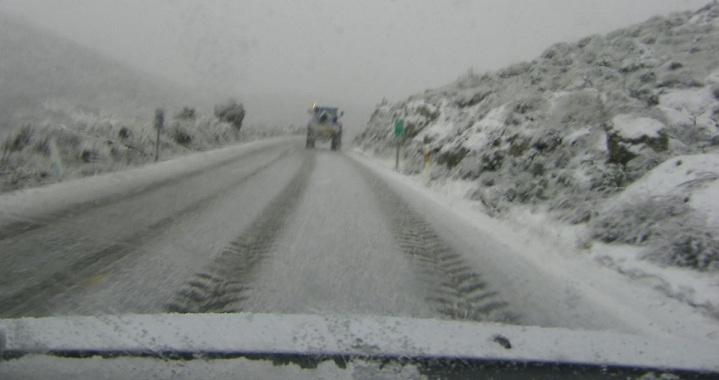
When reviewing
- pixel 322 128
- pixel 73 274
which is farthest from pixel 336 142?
pixel 73 274

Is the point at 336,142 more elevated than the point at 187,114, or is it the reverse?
the point at 187,114

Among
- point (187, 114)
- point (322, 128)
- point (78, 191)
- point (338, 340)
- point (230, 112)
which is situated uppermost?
point (230, 112)

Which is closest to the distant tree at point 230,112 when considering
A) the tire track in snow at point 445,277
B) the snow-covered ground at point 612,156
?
the snow-covered ground at point 612,156

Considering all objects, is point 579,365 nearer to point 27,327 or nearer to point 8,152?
point 27,327

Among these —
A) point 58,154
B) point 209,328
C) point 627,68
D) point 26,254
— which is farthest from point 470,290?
point 627,68

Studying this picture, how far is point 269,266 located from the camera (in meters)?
3.96

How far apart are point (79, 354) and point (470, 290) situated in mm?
2761

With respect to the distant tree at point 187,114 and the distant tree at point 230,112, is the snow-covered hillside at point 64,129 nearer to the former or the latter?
the distant tree at point 187,114

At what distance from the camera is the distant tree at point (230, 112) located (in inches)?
992

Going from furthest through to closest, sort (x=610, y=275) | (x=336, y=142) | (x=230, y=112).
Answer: (x=230, y=112) < (x=336, y=142) < (x=610, y=275)

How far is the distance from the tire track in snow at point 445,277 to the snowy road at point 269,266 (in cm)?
1

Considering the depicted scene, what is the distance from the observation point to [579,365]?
6.31ft

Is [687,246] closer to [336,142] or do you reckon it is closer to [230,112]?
[336,142]

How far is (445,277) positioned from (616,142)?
481 centimetres
